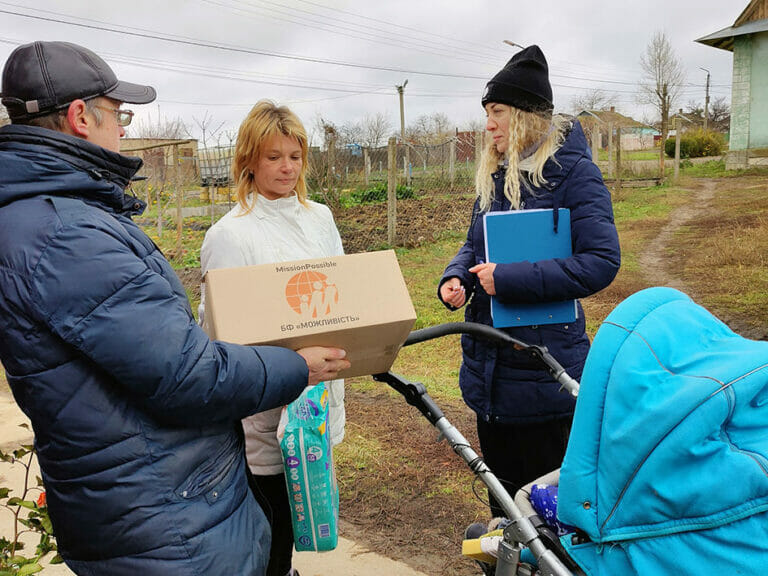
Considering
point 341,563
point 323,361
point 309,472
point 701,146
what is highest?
point 701,146

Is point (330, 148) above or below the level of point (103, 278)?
above

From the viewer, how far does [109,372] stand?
1380mm

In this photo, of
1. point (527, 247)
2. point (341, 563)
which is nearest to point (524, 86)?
point (527, 247)

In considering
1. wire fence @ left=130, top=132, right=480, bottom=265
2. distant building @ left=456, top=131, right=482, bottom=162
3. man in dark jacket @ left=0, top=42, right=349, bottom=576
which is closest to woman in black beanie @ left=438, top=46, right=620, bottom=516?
man in dark jacket @ left=0, top=42, right=349, bottom=576

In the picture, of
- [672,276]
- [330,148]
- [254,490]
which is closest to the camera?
[254,490]

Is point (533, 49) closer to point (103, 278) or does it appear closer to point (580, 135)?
point (580, 135)

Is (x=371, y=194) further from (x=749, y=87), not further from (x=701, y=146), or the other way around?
(x=701, y=146)

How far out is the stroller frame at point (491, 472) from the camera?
5.52 feet

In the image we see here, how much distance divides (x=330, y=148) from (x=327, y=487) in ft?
27.6

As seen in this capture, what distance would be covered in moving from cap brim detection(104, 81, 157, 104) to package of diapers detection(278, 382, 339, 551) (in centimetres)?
106

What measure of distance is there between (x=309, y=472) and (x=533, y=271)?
3.47 feet

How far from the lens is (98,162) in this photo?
5.06 ft

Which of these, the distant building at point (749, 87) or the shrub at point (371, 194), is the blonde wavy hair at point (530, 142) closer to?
the shrub at point (371, 194)

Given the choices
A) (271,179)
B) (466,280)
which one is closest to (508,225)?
(466,280)
